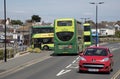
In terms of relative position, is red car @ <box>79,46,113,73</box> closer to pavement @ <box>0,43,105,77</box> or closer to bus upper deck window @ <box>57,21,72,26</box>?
pavement @ <box>0,43,105,77</box>

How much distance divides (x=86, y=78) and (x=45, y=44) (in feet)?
123

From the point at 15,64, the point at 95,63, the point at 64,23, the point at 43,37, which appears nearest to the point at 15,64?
the point at 15,64

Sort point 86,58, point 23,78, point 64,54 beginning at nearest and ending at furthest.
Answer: point 23,78
point 86,58
point 64,54

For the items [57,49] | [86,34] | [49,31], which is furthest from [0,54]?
[86,34]

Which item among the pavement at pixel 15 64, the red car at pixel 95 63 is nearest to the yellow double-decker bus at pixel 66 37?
the pavement at pixel 15 64

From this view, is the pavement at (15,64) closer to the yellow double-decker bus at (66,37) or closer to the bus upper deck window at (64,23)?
the yellow double-decker bus at (66,37)

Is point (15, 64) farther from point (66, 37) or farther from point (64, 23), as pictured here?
point (66, 37)

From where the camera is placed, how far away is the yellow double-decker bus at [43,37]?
55625 millimetres

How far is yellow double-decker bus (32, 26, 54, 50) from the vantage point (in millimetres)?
55625

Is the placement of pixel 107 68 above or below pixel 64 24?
below

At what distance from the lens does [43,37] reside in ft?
183

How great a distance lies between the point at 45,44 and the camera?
2231 inches

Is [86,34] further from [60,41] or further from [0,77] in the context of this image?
[0,77]

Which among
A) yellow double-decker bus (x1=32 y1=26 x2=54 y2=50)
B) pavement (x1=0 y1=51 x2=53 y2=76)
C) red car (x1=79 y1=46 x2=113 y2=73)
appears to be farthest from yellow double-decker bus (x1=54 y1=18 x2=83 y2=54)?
red car (x1=79 y1=46 x2=113 y2=73)
